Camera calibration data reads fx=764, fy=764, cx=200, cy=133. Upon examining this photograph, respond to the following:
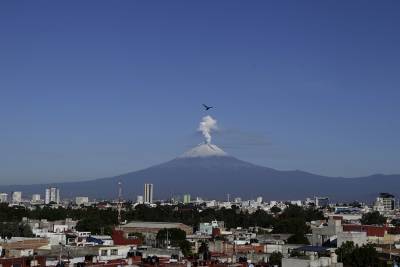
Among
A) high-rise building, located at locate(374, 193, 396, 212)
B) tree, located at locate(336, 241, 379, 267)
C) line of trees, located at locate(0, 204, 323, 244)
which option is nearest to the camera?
tree, located at locate(336, 241, 379, 267)

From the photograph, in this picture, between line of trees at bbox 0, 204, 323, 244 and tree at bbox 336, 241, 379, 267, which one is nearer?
tree at bbox 336, 241, 379, 267

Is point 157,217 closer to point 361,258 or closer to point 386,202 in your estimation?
point 361,258

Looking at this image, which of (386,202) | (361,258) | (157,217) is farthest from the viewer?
(386,202)

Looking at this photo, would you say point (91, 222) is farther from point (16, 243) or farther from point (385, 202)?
point (385, 202)

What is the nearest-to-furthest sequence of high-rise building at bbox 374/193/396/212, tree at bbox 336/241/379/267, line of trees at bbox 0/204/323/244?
1. tree at bbox 336/241/379/267
2. line of trees at bbox 0/204/323/244
3. high-rise building at bbox 374/193/396/212

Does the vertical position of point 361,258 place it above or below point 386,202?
below

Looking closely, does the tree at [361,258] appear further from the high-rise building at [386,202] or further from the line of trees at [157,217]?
the high-rise building at [386,202]

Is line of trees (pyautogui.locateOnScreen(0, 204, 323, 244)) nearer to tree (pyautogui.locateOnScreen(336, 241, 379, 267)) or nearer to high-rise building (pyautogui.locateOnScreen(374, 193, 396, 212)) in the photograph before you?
tree (pyautogui.locateOnScreen(336, 241, 379, 267))

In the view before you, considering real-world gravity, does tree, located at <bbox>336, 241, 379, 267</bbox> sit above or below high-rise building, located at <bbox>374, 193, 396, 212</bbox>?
below

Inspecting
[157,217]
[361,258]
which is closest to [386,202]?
[157,217]

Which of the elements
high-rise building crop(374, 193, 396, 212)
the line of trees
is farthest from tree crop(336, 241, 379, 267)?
high-rise building crop(374, 193, 396, 212)

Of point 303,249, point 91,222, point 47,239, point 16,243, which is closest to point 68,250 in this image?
point 16,243
